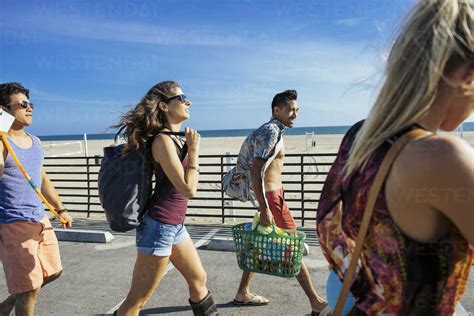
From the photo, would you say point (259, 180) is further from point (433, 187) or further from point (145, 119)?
point (433, 187)

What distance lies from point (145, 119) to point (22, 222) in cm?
133

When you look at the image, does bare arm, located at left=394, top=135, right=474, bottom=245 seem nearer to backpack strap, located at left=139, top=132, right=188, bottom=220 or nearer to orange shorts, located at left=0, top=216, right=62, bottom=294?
backpack strap, located at left=139, top=132, right=188, bottom=220

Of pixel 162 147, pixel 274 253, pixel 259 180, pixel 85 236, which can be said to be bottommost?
pixel 85 236

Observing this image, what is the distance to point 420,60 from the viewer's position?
111 centimetres

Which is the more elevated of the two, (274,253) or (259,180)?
(259,180)

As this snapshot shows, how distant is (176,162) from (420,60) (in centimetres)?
196

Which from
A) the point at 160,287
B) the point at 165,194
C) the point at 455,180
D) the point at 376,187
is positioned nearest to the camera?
the point at 455,180

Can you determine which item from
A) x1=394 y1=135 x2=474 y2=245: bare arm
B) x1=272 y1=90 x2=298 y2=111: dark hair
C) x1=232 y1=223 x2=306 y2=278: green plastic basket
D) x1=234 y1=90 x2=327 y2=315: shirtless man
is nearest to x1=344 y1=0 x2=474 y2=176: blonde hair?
x1=394 y1=135 x2=474 y2=245: bare arm

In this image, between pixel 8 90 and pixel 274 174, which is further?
pixel 274 174

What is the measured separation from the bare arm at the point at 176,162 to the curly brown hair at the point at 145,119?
133 millimetres

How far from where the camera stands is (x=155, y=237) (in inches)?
113

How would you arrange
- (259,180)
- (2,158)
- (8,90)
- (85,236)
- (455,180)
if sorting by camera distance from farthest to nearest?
(85,236), (259,180), (8,90), (2,158), (455,180)

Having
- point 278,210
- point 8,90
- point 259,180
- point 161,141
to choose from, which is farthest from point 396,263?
point 8,90

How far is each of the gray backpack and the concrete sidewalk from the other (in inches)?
61.7
